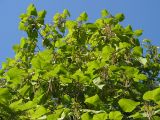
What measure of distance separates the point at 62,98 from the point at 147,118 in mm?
1733

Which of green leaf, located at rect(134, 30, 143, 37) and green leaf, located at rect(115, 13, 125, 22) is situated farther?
green leaf, located at rect(115, 13, 125, 22)

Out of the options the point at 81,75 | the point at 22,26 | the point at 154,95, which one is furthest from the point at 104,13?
the point at 154,95

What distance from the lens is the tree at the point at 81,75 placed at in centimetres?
556

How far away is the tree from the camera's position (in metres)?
5.56

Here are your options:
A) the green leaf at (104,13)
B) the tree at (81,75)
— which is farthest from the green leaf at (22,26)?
the green leaf at (104,13)

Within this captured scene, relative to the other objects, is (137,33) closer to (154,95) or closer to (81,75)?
(81,75)

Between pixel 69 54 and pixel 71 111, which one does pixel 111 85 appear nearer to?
pixel 71 111

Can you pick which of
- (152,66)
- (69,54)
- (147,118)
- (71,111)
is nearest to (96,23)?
(69,54)

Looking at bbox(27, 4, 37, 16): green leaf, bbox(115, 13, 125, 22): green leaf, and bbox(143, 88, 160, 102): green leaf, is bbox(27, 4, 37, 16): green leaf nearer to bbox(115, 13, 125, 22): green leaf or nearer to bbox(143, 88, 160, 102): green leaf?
bbox(115, 13, 125, 22): green leaf

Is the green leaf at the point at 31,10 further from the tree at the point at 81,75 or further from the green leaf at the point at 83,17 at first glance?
the green leaf at the point at 83,17

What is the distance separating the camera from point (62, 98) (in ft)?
21.2

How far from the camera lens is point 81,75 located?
6.36 metres

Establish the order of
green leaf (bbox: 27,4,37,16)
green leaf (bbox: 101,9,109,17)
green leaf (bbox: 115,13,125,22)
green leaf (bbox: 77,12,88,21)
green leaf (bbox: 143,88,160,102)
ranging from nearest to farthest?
green leaf (bbox: 143,88,160,102), green leaf (bbox: 27,4,37,16), green leaf (bbox: 77,12,88,21), green leaf (bbox: 101,9,109,17), green leaf (bbox: 115,13,125,22)

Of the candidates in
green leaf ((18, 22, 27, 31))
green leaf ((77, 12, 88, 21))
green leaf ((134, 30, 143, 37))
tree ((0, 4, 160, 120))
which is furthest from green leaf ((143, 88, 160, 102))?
green leaf ((18, 22, 27, 31))
